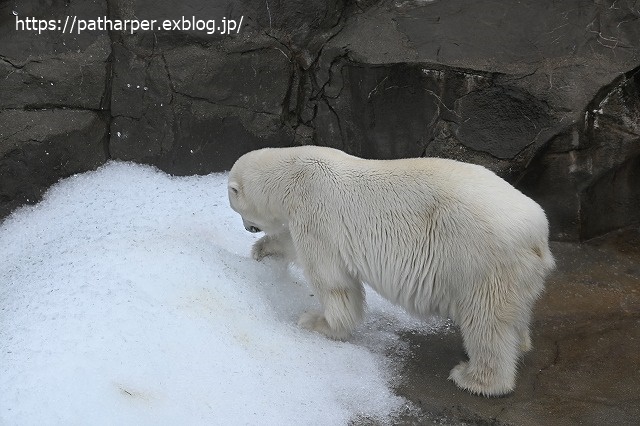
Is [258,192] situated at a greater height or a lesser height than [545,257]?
lesser

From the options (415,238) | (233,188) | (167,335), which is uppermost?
(415,238)

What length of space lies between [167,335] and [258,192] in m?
1.22

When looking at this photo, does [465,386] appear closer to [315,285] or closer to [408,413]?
[408,413]

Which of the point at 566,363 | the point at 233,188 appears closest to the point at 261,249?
the point at 233,188

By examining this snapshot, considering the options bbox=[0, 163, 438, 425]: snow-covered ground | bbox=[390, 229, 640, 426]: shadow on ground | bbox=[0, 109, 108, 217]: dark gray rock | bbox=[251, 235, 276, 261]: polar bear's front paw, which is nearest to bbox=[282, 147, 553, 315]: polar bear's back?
bbox=[390, 229, 640, 426]: shadow on ground

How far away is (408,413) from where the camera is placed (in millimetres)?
4293

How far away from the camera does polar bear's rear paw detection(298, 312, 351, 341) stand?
4965 millimetres

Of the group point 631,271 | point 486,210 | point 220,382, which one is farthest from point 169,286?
point 631,271

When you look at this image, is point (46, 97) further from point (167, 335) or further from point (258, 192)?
point (167, 335)

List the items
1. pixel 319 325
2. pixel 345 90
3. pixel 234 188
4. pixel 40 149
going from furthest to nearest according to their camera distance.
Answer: pixel 345 90 → pixel 40 149 → pixel 234 188 → pixel 319 325

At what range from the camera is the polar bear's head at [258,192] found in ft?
16.6

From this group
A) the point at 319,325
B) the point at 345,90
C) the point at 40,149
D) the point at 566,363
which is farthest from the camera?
the point at 345,90

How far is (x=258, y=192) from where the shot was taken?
201 inches

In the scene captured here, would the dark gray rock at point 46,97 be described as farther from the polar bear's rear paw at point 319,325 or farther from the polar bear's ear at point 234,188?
the polar bear's rear paw at point 319,325
